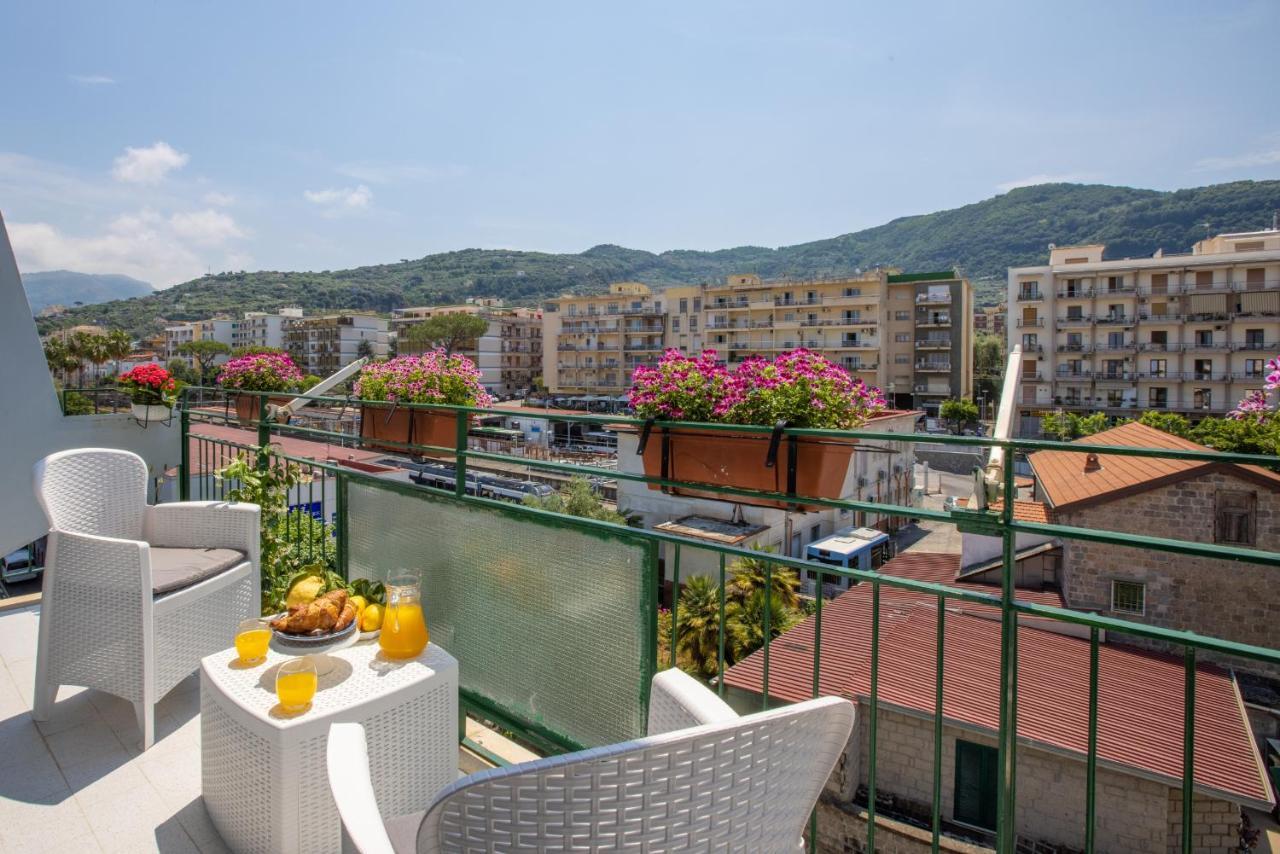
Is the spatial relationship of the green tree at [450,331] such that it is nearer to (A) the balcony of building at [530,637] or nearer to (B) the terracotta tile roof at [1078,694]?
(B) the terracotta tile roof at [1078,694]

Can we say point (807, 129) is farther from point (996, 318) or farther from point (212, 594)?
point (996, 318)

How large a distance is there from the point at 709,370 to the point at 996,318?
95945 millimetres

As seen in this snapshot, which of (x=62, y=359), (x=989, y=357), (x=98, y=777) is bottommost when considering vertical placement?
(x=98, y=777)

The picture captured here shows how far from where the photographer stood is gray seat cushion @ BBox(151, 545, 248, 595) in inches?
97.3

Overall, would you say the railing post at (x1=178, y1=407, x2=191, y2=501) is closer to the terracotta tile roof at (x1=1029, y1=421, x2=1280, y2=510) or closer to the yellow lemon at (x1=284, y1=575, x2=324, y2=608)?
the yellow lemon at (x1=284, y1=575, x2=324, y2=608)

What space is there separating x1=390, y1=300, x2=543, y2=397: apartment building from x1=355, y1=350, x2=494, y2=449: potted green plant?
6524 cm

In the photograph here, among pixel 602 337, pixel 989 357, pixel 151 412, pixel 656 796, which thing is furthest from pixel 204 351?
pixel 656 796

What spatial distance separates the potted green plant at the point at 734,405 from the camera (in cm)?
226

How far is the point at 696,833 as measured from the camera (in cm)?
79

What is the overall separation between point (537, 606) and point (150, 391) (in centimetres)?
403

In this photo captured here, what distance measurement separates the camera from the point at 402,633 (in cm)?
196

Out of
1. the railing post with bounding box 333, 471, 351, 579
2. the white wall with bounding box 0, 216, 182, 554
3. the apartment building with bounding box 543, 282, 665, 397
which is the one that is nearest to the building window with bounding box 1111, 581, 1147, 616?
the railing post with bounding box 333, 471, 351, 579

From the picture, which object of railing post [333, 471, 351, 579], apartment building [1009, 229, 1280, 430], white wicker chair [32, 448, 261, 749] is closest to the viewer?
white wicker chair [32, 448, 261, 749]

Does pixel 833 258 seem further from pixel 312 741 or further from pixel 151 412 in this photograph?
pixel 312 741
